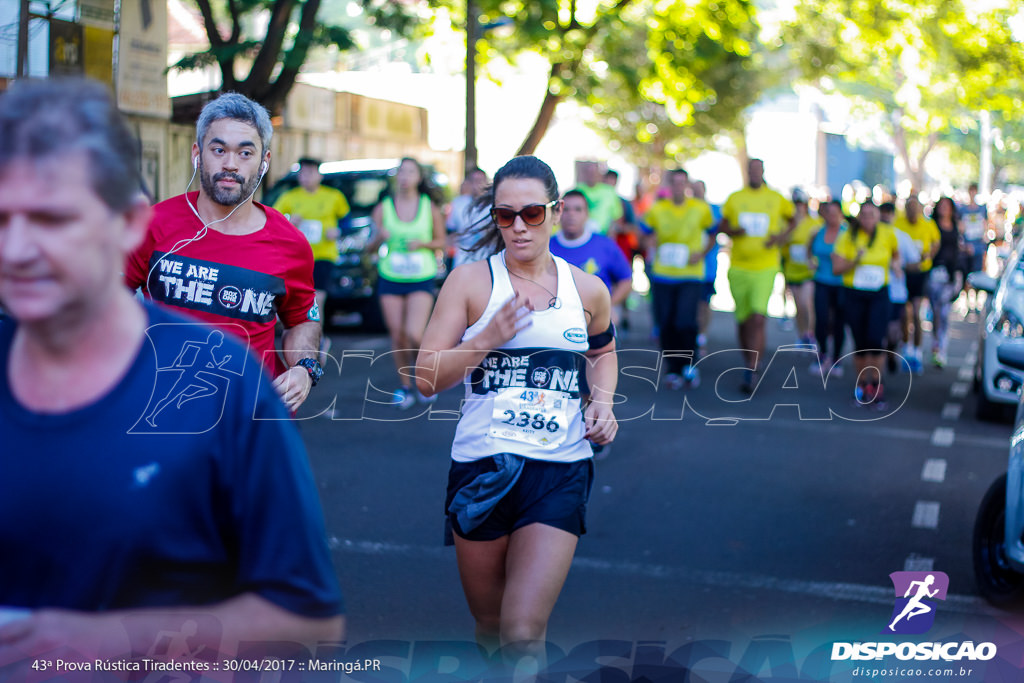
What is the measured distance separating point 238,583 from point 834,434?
Answer: 27.8ft

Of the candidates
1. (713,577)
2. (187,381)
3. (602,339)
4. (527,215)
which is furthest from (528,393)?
(713,577)

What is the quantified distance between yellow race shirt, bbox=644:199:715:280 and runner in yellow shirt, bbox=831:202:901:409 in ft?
4.16

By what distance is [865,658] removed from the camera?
4738mm

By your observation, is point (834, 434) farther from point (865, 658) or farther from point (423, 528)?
point (865, 658)

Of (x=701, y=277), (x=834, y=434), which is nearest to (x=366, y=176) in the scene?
(x=701, y=277)

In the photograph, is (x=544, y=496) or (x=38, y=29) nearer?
(x=544, y=496)

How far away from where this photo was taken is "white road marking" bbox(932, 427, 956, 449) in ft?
31.3

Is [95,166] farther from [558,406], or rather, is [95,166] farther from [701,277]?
[701,277]

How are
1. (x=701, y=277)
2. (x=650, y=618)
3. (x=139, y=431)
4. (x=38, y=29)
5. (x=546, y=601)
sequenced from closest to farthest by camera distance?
1. (x=139, y=431)
2. (x=546, y=601)
3. (x=650, y=618)
4. (x=38, y=29)
5. (x=701, y=277)

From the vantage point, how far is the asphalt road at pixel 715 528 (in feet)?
16.5

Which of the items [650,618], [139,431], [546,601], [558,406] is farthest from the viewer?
[650,618]

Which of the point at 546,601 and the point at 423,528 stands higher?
the point at 546,601

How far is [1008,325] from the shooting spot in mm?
9742

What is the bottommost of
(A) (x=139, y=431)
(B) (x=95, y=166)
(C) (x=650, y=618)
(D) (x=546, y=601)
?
(C) (x=650, y=618)
